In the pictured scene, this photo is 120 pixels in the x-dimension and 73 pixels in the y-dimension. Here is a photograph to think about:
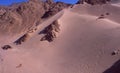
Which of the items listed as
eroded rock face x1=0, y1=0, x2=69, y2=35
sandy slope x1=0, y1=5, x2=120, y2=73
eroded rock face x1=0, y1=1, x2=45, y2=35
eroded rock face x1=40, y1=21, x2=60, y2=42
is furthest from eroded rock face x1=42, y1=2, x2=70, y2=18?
eroded rock face x1=40, y1=21, x2=60, y2=42

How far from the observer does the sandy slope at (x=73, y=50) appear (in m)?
17.9

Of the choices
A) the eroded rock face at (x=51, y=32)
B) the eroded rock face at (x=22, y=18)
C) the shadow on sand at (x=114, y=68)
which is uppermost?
the shadow on sand at (x=114, y=68)

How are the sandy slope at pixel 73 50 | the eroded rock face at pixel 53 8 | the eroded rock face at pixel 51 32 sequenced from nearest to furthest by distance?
the sandy slope at pixel 73 50
the eroded rock face at pixel 51 32
the eroded rock face at pixel 53 8

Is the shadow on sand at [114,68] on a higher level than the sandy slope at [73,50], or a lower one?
higher

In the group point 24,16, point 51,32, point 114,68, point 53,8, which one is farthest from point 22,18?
point 114,68

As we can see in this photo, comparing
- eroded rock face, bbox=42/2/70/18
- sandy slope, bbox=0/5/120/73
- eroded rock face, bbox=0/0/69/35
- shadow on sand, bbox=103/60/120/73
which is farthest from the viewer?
eroded rock face, bbox=0/0/69/35

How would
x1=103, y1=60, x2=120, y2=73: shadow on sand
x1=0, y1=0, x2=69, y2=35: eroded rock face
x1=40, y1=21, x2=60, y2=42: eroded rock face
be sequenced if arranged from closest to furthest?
x1=103, y1=60, x2=120, y2=73: shadow on sand → x1=40, y1=21, x2=60, y2=42: eroded rock face → x1=0, y1=0, x2=69, y2=35: eroded rock face

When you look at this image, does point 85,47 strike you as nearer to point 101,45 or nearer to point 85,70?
point 101,45

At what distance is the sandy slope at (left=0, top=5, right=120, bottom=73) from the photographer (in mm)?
17891

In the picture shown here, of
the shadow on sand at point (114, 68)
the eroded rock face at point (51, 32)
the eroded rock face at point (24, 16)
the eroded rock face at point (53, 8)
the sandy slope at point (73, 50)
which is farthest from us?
the eroded rock face at point (24, 16)

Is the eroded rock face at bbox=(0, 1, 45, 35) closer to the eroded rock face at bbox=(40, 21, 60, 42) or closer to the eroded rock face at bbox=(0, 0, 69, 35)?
the eroded rock face at bbox=(0, 0, 69, 35)

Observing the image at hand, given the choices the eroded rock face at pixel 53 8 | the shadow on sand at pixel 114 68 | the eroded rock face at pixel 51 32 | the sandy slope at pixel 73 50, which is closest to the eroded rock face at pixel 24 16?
the eroded rock face at pixel 53 8

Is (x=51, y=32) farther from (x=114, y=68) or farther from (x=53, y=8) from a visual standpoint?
(x=53, y=8)

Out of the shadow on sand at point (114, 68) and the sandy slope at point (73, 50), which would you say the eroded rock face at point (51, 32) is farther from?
the shadow on sand at point (114, 68)
